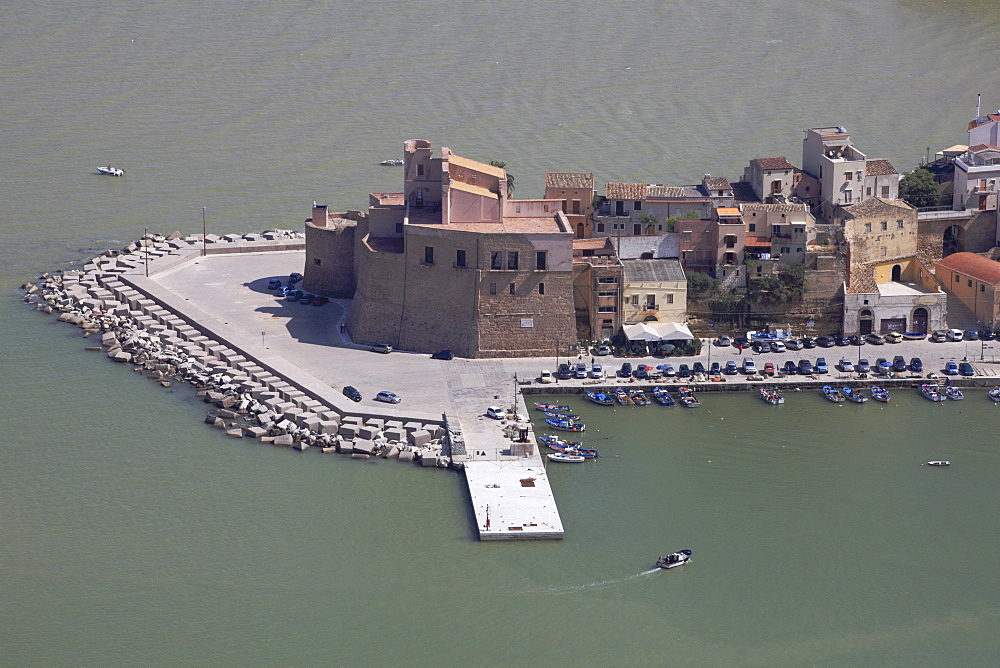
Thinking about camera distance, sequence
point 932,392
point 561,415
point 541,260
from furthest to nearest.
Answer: point 541,260
point 932,392
point 561,415

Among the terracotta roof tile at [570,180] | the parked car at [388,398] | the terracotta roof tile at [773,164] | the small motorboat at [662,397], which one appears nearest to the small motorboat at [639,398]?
the small motorboat at [662,397]

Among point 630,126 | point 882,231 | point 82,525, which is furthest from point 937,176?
point 82,525

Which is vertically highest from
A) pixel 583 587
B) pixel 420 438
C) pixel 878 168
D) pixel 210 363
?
pixel 878 168

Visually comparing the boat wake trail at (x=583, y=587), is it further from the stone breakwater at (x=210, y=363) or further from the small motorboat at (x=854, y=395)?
the small motorboat at (x=854, y=395)

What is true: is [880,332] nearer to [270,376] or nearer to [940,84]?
[270,376]

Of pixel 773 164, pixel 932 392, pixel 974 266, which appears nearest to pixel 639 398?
pixel 932 392

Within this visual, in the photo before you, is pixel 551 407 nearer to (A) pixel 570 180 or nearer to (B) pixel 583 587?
(A) pixel 570 180
